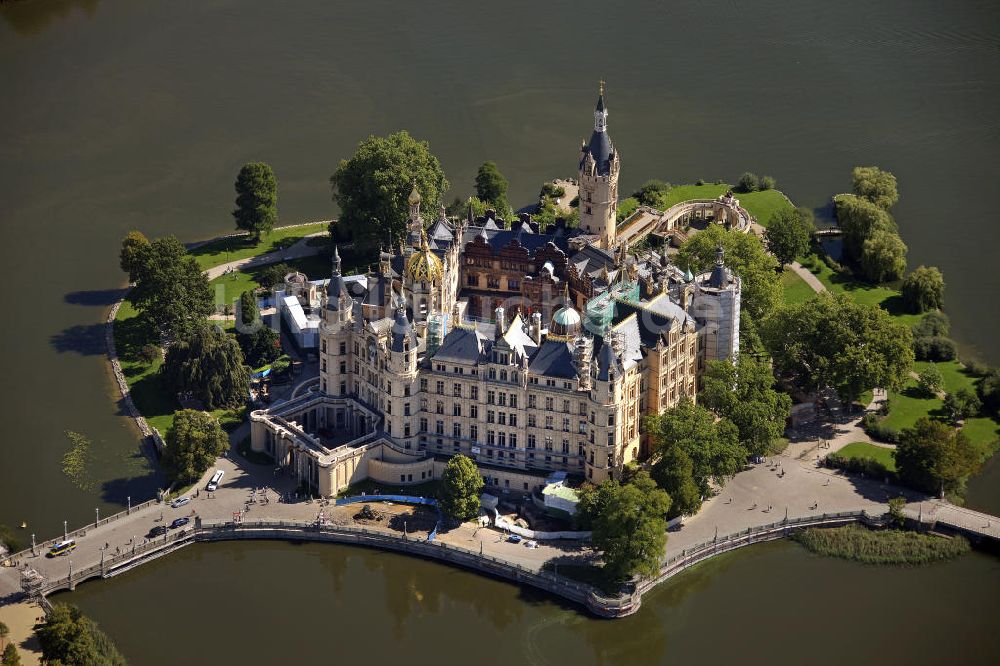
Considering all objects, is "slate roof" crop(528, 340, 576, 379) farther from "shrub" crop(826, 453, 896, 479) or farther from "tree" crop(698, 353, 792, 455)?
"shrub" crop(826, 453, 896, 479)

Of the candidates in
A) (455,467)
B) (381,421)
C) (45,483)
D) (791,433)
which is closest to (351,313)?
(381,421)

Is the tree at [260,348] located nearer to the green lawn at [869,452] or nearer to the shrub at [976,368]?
the green lawn at [869,452]

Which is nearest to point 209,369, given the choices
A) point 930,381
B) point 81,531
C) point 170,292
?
point 170,292

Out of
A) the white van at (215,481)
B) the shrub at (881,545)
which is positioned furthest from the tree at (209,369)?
the shrub at (881,545)

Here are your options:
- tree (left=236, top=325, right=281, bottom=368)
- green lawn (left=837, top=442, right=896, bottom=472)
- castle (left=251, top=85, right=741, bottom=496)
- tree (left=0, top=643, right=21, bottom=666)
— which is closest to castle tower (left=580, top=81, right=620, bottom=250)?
castle (left=251, top=85, right=741, bottom=496)

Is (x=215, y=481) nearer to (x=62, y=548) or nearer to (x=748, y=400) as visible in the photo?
(x=62, y=548)

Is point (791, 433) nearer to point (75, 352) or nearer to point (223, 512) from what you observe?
point (223, 512)
